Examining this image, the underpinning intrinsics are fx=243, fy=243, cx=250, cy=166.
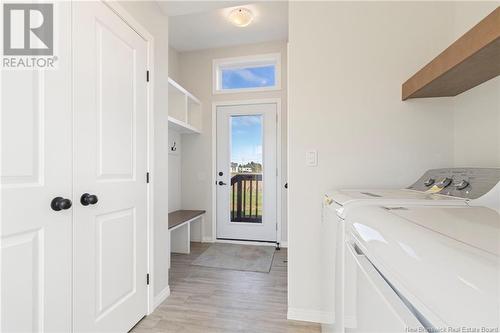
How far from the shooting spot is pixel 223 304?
6.40 ft

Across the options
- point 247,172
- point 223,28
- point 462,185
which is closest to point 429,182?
point 462,185

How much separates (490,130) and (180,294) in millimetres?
2434

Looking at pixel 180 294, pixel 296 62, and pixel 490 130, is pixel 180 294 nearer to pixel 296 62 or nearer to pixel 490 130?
pixel 296 62

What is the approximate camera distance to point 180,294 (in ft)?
6.91

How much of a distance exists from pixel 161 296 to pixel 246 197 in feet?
6.12

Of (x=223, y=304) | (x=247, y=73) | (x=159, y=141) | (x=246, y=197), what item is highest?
(x=247, y=73)

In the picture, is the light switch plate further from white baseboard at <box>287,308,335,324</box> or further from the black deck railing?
the black deck railing

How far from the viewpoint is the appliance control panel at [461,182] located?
3.43 ft

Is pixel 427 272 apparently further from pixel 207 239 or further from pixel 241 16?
pixel 207 239

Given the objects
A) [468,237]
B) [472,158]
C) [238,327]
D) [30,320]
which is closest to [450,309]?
[468,237]

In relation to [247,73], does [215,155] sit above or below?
below

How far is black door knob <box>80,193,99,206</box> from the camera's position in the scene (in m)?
1.26

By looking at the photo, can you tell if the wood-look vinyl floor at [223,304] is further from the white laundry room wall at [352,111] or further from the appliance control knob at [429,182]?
→ the appliance control knob at [429,182]

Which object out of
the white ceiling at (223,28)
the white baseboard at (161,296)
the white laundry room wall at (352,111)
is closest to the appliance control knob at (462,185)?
the white laundry room wall at (352,111)
